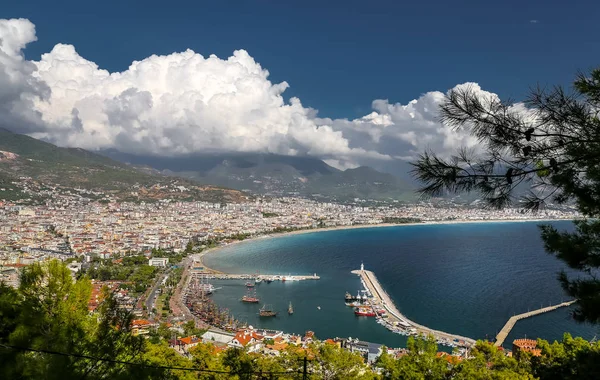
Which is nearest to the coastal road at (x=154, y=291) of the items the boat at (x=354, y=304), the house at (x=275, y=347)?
the house at (x=275, y=347)

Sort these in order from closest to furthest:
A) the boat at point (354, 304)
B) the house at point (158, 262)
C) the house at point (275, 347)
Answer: the house at point (275, 347)
the boat at point (354, 304)
the house at point (158, 262)

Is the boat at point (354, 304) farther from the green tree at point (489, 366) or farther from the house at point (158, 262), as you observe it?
the house at point (158, 262)

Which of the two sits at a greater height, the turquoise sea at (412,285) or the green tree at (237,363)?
the green tree at (237,363)

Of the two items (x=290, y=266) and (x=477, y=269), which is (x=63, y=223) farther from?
(x=477, y=269)

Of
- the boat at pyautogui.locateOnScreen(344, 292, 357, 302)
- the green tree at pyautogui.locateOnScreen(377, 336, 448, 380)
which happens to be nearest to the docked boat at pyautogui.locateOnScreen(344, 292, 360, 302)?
the boat at pyautogui.locateOnScreen(344, 292, 357, 302)

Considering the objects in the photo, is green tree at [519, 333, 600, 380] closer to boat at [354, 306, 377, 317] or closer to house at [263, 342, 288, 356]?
house at [263, 342, 288, 356]

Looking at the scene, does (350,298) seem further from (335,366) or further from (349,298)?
(335,366)
